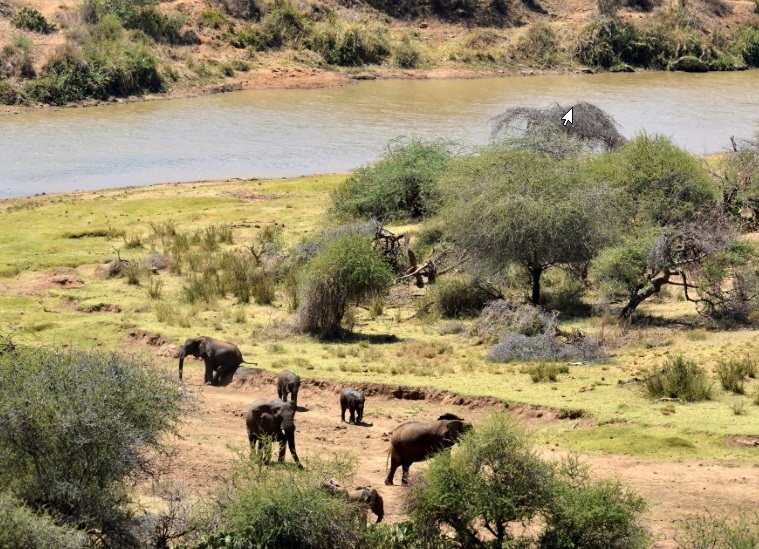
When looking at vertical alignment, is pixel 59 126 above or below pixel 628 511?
below

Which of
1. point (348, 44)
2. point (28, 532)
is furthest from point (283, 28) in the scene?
point (28, 532)

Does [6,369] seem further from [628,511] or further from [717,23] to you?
[717,23]

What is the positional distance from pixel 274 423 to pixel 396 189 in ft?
62.4

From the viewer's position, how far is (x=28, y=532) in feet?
38.4

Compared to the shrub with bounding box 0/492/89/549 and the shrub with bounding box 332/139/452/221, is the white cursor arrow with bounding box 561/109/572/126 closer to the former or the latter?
the shrub with bounding box 332/139/452/221

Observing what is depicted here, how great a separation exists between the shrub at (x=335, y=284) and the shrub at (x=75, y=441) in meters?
10.1

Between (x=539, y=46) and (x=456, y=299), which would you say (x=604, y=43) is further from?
(x=456, y=299)

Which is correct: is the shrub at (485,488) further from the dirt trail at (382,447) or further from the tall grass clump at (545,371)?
the tall grass clump at (545,371)

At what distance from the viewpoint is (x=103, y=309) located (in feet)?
84.8

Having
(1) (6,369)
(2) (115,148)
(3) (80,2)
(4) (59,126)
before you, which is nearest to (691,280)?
(1) (6,369)

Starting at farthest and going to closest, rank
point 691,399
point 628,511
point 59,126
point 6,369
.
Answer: point 59,126 → point 691,399 → point 6,369 → point 628,511

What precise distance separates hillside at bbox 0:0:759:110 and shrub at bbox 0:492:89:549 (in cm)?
5084

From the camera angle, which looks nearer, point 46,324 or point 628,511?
point 628,511

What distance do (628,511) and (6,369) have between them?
708 centimetres
